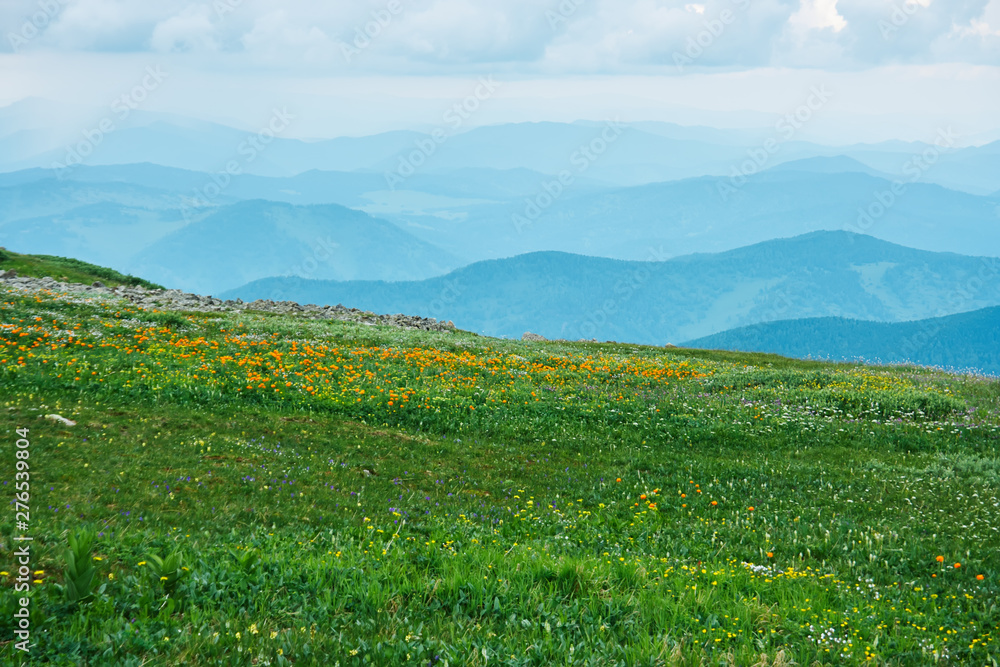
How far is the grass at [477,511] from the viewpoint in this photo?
6.57 metres

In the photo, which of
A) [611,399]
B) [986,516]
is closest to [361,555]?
[986,516]

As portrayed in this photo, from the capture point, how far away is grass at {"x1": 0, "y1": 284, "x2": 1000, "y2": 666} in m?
6.57

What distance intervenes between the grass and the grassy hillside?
107ft

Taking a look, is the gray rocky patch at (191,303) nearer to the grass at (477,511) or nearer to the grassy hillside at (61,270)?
the grassy hillside at (61,270)

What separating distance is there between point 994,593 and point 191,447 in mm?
14205

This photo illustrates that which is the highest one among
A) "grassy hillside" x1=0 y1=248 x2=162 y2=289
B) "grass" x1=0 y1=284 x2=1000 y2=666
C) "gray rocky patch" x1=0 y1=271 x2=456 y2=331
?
"grassy hillside" x1=0 y1=248 x2=162 y2=289

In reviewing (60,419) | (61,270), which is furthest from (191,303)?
(60,419)

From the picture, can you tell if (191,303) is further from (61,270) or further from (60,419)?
(60,419)

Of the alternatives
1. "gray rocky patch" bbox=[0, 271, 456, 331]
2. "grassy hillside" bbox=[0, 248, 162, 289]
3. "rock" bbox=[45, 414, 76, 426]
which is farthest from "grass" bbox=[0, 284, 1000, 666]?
"grassy hillside" bbox=[0, 248, 162, 289]

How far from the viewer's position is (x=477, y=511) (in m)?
12.0

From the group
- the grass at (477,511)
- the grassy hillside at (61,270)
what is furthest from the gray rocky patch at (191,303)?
the grass at (477,511)

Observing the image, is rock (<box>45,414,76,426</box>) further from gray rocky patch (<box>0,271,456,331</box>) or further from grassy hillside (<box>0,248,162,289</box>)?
grassy hillside (<box>0,248,162,289</box>)

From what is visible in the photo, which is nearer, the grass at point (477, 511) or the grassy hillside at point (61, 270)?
the grass at point (477, 511)

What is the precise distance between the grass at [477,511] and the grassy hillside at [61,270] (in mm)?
32701
